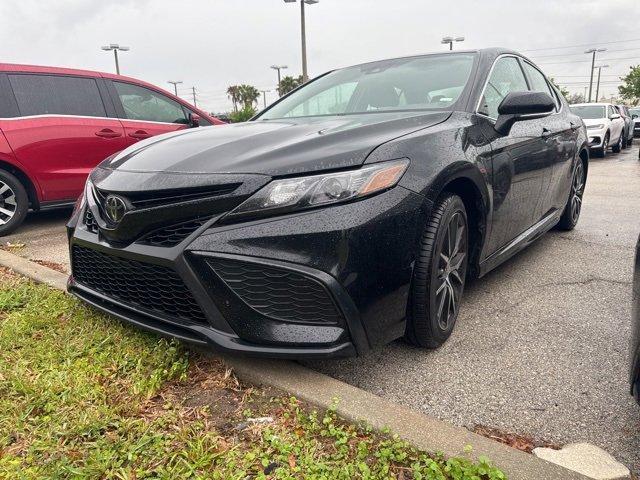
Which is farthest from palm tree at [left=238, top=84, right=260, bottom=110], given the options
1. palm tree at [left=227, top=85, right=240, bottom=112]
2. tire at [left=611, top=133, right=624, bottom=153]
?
tire at [left=611, top=133, right=624, bottom=153]

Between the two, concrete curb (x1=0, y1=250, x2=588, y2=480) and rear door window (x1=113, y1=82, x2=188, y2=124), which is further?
rear door window (x1=113, y1=82, x2=188, y2=124)

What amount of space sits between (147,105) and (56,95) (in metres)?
0.97

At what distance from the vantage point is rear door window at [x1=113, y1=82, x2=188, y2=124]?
220 inches

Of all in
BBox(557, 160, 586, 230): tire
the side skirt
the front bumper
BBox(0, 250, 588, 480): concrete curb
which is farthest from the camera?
BBox(557, 160, 586, 230): tire

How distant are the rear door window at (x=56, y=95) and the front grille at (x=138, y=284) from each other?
318 centimetres

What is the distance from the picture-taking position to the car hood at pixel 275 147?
1.90m

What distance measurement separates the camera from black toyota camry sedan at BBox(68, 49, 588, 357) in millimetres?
1816

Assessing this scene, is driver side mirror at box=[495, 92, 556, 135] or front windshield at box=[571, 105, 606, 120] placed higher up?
driver side mirror at box=[495, 92, 556, 135]

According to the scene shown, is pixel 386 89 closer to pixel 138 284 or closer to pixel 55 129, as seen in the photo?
pixel 138 284

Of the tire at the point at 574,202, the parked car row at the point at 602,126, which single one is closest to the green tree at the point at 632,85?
the parked car row at the point at 602,126

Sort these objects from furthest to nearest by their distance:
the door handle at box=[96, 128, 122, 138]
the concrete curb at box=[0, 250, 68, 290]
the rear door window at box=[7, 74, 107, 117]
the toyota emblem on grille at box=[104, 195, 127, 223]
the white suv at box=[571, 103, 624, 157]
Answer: the white suv at box=[571, 103, 624, 157] → the door handle at box=[96, 128, 122, 138] → the rear door window at box=[7, 74, 107, 117] → the concrete curb at box=[0, 250, 68, 290] → the toyota emblem on grille at box=[104, 195, 127, 223]

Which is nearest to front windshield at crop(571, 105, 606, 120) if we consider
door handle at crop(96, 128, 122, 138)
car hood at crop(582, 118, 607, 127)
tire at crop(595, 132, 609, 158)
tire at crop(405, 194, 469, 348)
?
car hood at crop(582, 118, 607, 127)

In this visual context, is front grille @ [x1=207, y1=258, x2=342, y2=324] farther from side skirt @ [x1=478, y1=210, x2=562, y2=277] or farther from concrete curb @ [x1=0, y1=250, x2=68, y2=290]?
concrete curb @ [x1=0, y1=250, x2=68, y2=290]

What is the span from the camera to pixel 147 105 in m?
5.76
